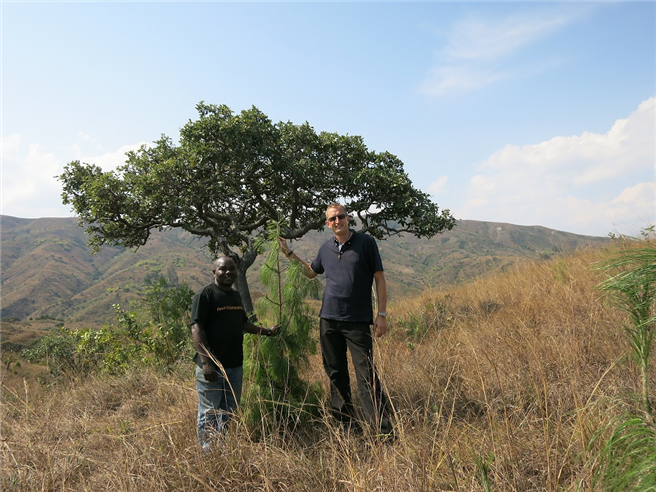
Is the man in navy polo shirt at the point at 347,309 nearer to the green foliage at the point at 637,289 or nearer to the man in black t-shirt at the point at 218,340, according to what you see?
the man in black t-shirt at the point at 218,340

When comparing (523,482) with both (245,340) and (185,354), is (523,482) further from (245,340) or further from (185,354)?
(185,354)

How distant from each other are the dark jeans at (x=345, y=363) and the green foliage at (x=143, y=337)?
4042 mm

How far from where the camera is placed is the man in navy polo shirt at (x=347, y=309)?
3822 mm

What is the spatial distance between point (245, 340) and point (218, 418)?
3.07 feet

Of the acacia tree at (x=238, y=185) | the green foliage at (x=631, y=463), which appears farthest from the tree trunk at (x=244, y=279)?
the green foliage at (x=631, y=463)

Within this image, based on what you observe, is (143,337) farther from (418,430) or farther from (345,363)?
(418,430)

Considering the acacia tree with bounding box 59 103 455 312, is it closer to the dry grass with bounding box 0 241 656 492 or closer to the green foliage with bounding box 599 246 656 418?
the dry grass with bounding box 0 241 656 492

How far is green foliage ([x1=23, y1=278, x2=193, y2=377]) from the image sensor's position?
7.19 metres

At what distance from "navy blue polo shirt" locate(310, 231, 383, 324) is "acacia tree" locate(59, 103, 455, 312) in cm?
845

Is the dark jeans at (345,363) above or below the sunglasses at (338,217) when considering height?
below

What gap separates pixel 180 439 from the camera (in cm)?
303

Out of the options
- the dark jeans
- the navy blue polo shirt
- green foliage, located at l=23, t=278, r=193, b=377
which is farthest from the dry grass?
green foliage, located at l=23, t=278, r=193, b=377

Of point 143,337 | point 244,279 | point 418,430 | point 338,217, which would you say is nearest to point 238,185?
point 244,279

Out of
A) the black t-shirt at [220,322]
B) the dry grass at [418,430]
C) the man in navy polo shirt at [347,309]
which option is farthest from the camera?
the man in navy polo shirt at [347,309]
